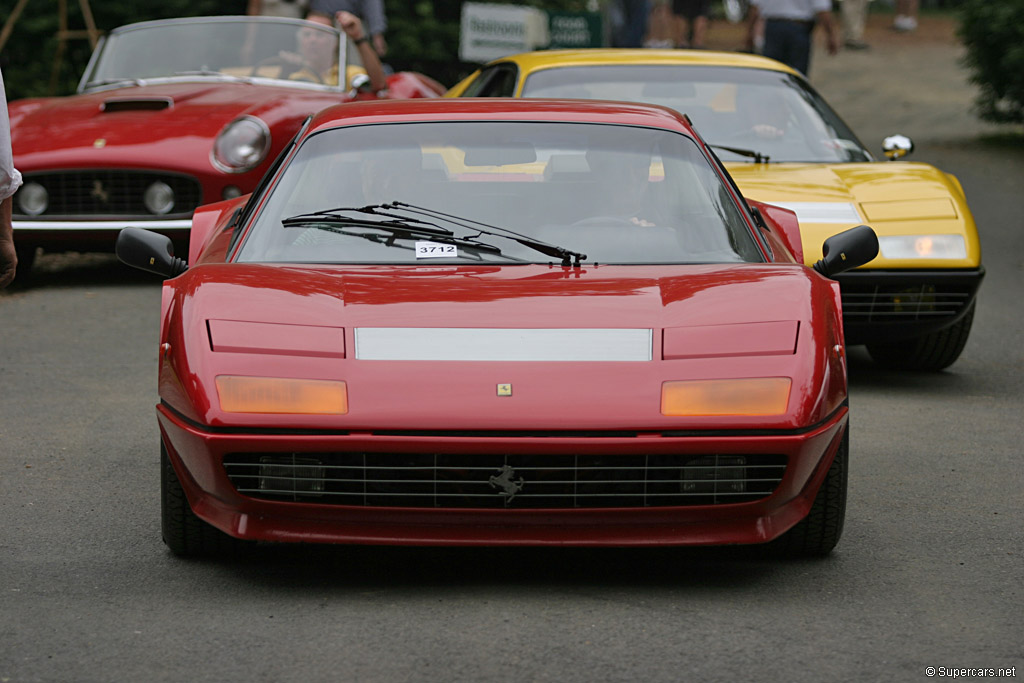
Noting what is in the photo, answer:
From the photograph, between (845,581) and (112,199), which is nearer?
(845,581)

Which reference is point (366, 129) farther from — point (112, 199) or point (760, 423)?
point (112, 199)

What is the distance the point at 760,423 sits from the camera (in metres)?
3.44

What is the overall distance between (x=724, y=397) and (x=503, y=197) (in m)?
1.18

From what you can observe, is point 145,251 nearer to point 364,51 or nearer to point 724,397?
point 724,397

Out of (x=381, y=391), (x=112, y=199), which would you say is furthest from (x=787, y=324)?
(x=112, y=199)

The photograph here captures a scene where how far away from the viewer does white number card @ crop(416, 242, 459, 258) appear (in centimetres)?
408

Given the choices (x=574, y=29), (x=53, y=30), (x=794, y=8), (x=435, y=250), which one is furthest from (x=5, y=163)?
(x=574, y=29)

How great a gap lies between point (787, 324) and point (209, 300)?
141cm

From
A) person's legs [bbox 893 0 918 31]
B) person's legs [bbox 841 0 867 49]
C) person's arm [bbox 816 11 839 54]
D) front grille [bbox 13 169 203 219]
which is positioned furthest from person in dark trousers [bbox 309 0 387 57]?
person's legs [bbox 893 0 918 31]

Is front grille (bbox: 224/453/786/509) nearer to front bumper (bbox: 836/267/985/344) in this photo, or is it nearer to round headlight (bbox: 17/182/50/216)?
front bumper (bbox: 836/267/985/344)

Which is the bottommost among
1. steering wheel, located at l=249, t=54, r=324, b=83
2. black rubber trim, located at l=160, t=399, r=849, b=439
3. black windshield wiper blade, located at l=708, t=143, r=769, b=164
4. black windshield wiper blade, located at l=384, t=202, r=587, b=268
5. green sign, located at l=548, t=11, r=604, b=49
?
green sign, located at l=548, t=11, r=604, b=49

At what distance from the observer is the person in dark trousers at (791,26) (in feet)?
40.3

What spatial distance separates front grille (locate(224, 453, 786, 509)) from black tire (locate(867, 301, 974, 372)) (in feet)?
11.0

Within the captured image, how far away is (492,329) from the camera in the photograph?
358 centimetres
